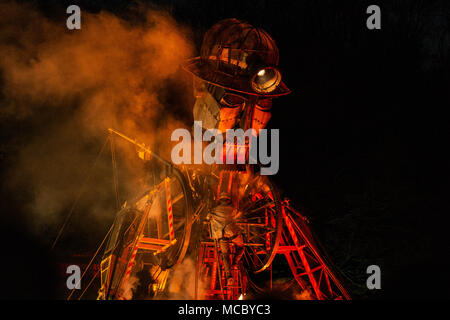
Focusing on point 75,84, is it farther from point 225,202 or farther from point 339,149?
point 339,149

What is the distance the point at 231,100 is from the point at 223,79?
452 mm

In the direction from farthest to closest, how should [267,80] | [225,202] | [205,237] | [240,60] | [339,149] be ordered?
[339,149] < [205,237] < [225,202] < [240,60] < [267,80]

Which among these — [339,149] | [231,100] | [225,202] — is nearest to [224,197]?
[225,202]

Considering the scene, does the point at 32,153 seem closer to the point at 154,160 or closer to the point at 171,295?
the point at 154,160

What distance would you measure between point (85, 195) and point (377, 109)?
426 inches

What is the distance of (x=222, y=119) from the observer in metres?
6.87

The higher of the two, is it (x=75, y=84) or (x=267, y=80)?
(x=75, y=84)

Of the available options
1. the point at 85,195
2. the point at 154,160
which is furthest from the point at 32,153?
the point at 154,160

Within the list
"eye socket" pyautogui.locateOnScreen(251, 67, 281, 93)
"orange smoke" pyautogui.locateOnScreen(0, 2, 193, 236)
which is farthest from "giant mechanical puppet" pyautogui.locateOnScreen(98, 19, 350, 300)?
"orange smoke" pyautogui.locateOnScreen(0, 2, 193, 236)

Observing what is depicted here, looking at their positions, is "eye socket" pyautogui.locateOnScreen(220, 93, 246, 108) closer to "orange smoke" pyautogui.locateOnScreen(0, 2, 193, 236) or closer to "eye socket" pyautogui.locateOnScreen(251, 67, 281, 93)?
"eye socket" pyautogui.locateOnScreen(251, 67, 281, 93)

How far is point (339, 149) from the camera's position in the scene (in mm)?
12875

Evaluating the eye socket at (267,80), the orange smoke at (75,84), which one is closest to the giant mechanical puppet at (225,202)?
the eye socket at (267,80)

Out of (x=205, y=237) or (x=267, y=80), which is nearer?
(x=267, y=80)

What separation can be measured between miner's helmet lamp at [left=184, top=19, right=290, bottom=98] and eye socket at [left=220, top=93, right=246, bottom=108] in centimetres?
27
